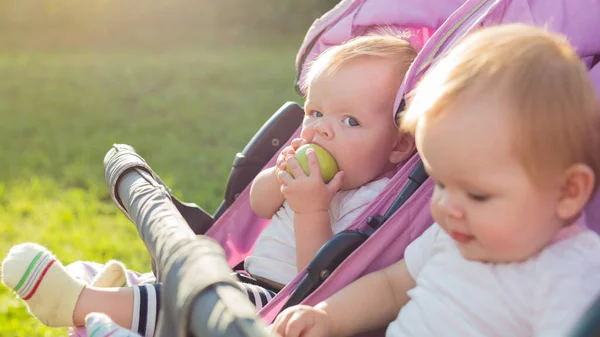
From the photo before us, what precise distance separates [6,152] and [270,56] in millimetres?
4696

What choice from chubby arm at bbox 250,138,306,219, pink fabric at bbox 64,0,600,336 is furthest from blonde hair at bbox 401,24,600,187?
chubby arm at bbox 250,138,306,219

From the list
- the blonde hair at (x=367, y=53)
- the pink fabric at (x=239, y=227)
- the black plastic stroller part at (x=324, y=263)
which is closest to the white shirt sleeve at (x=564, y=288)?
the black plastic stroller part at (x=324, y=263)

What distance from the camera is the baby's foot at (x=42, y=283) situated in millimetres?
1780

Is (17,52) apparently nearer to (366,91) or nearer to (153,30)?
(153,30)

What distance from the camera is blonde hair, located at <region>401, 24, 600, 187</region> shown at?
A: 1202mm

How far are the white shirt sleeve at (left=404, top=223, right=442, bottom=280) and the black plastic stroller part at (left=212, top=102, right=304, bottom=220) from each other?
3.77ft

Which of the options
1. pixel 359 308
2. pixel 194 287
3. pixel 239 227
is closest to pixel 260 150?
pixel 239 227

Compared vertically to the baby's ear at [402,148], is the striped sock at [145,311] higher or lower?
lower

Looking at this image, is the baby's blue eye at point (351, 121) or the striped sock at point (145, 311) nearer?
the striped sock at point (145, 311)

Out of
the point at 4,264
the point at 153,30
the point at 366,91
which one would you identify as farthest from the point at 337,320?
the point at 153,30

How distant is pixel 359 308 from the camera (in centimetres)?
157

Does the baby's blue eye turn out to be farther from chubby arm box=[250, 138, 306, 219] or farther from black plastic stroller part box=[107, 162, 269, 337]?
black plastic stroller part box=[107, 162, 269, 337]

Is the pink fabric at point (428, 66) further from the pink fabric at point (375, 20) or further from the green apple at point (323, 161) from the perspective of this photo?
the pink fabric at point (375, 20)

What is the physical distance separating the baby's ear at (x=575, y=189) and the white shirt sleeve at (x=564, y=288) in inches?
2.7
